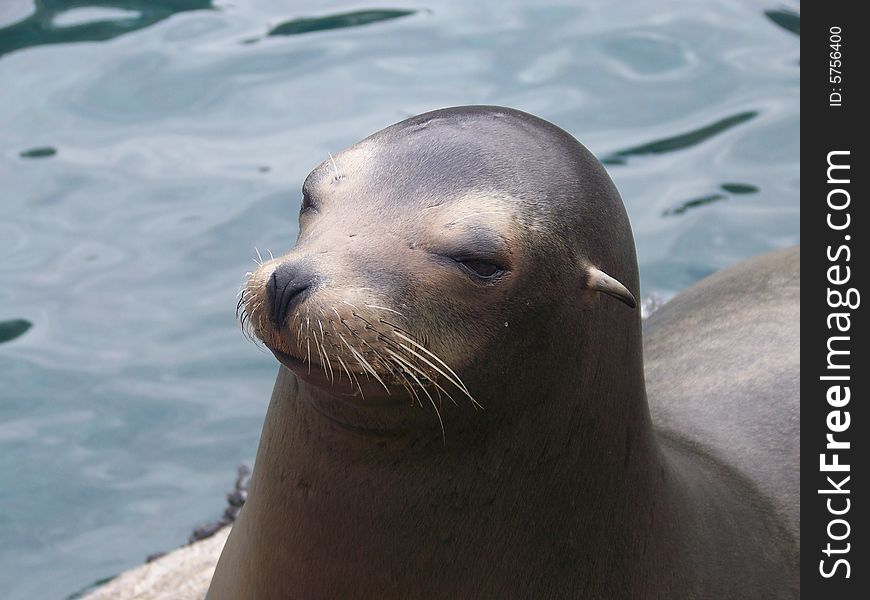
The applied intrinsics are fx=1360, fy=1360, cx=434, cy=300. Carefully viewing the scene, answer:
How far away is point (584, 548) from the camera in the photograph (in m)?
3.33

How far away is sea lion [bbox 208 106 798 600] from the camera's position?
113 inches

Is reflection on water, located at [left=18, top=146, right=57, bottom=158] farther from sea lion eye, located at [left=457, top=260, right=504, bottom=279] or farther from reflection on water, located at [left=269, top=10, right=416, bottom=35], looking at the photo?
sea lion eye, located at [left=457, top=260, right=504, bottom=279]

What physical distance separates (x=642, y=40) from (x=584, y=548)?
699 centimetres

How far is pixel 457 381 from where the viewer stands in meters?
2.99

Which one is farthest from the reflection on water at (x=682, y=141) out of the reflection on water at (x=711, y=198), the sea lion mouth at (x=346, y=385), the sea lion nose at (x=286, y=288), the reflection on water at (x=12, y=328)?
the sea lion nose at (x=286, y=288)

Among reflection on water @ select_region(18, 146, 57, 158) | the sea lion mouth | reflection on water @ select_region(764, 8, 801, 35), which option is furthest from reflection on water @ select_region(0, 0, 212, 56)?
the sea lion mouth

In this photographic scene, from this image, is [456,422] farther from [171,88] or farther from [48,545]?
[171,88]

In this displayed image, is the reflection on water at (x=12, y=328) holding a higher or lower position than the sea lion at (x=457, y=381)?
lower

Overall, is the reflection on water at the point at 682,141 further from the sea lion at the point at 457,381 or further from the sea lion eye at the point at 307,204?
the sea lion eye at the point at 307,204

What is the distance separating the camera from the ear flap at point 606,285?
3.09 metres
